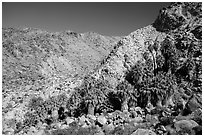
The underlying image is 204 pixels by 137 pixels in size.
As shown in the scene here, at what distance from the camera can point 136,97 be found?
34000 mm

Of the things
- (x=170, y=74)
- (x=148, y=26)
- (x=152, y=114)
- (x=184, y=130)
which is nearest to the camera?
(x=184, y=130)

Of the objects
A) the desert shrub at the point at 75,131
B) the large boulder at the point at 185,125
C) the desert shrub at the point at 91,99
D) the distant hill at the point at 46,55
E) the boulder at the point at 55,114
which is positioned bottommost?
the desert shrub at the point at 75,131

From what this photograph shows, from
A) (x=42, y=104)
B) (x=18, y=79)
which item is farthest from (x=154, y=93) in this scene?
(x=18, y=79)

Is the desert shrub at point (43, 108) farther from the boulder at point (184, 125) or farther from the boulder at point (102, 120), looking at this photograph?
the boulder at point (184, 125)

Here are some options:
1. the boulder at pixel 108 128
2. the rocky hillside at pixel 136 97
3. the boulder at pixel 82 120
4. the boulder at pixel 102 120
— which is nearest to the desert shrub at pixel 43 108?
the rocky hillside at pixel 136 97

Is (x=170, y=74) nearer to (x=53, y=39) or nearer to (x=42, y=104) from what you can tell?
(x=42, y=104)

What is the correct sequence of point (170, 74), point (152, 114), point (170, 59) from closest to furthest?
point (152, 114) → point (170, 74) → point (170, 59)

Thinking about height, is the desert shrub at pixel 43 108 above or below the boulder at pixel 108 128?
above

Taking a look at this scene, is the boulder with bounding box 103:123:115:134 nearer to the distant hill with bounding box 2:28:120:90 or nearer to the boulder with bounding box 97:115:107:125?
the boulder with bounding box 97:115:107:125

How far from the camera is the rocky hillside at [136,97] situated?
27219 millimetres

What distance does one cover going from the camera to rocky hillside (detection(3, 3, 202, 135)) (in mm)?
27219

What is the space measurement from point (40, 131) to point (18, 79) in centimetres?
3878

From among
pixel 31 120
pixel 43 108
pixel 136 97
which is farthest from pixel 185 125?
pixel 43 108

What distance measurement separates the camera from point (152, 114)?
1158 inches
